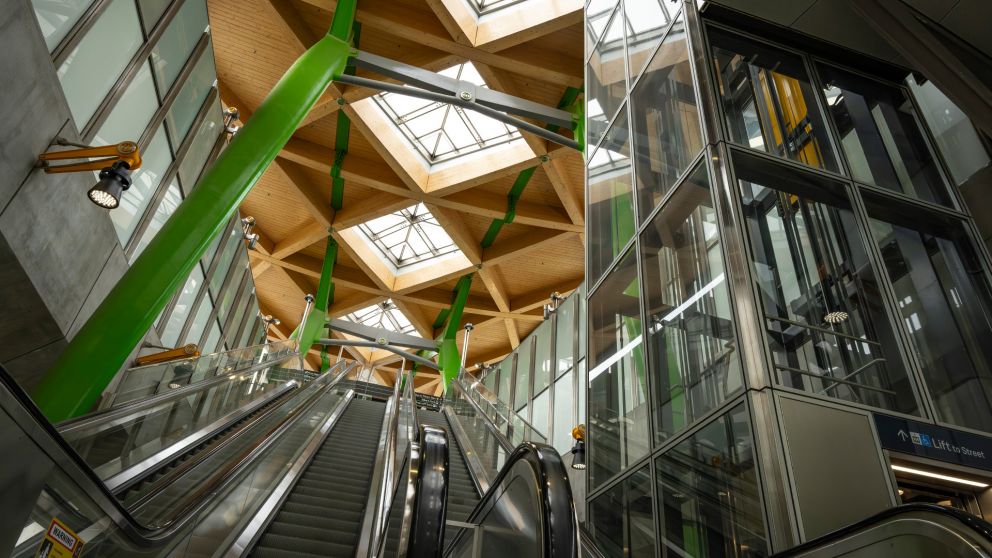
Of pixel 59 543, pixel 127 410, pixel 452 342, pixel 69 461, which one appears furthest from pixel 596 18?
pixel 452 342

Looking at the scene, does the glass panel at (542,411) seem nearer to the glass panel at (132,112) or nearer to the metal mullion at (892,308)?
the glass panel at (132,112)

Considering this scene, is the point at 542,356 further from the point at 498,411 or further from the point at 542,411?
the point at 498,411

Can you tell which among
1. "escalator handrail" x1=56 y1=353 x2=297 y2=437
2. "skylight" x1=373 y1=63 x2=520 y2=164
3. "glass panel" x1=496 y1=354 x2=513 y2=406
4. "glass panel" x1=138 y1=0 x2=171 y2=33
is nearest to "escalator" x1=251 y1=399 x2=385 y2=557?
"escalator handrail" x1=56 y1=353 x2=297 y2=437

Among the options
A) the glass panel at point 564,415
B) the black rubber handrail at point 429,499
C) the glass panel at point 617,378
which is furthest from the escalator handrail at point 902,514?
the glass panel at point 564,415

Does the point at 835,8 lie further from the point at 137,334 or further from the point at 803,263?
the point at 137,334

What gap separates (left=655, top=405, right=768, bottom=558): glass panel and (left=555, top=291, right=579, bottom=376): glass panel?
12218 mm

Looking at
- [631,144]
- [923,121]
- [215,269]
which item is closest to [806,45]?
[923,121]

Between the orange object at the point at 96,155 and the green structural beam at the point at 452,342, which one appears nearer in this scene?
the orange object at the point at 96,155

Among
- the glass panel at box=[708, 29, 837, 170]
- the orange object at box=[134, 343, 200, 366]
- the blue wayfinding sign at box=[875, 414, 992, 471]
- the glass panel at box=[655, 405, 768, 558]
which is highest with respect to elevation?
the glass panel at box=[708, 29, 837, 170]

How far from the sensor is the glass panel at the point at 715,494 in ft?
14.4

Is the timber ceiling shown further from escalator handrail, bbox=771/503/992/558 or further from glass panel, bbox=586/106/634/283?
escalator handrail, bbox=771/503/992/558

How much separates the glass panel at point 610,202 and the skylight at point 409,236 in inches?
560

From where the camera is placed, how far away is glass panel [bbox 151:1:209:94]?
927 centimetres

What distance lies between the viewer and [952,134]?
7.82 metres
